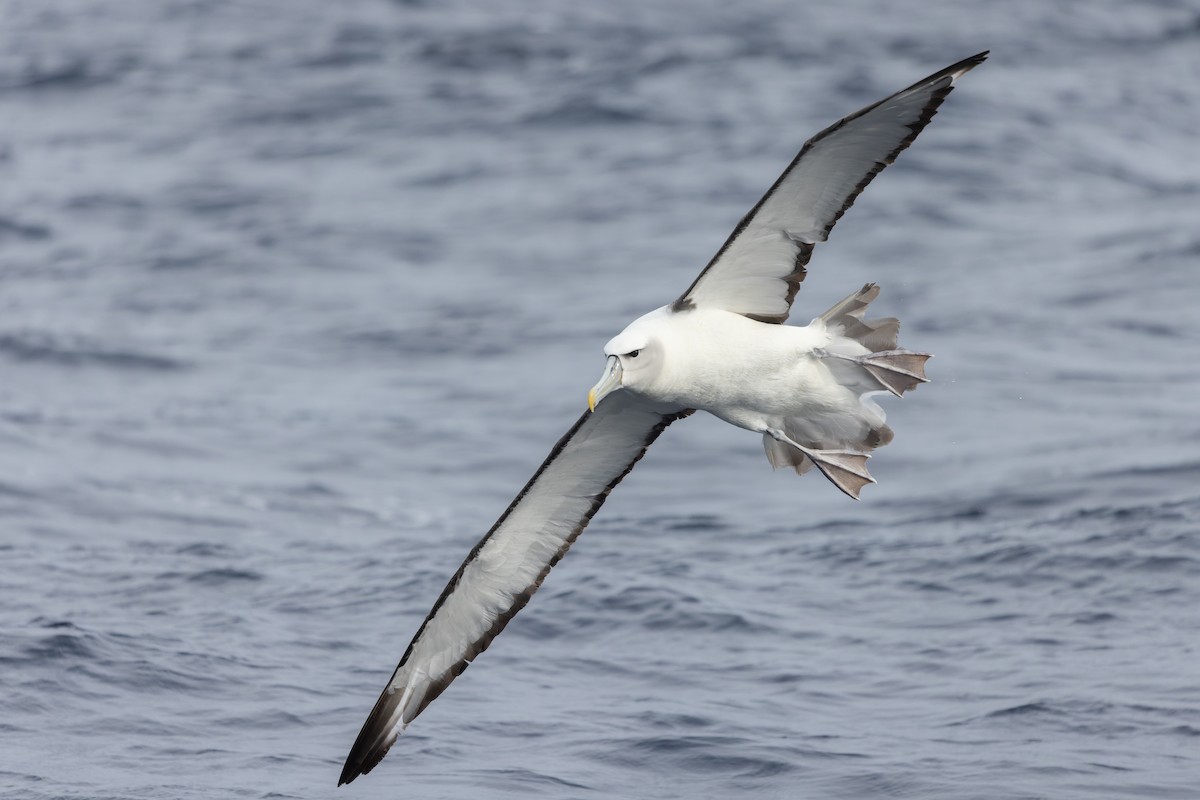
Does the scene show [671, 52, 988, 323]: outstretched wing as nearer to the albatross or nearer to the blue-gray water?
the albatross

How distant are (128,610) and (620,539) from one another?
362 centimetres

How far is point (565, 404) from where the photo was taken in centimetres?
1631

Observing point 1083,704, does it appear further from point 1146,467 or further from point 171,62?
point 171,62

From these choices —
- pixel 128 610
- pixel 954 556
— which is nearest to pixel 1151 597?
pixel 954 556

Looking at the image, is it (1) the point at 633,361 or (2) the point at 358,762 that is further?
(2) the point at 358,762

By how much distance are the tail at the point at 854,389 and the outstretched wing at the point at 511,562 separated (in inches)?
28.5

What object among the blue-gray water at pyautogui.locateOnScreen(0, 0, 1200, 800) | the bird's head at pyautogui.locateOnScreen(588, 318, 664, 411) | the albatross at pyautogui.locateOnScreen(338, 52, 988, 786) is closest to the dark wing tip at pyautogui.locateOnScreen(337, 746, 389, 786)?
the albatross at pyautogui.locateOnScreen(338, 52, 988, 786)

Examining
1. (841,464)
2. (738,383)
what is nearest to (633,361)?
(738,383)

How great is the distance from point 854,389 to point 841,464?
430mm

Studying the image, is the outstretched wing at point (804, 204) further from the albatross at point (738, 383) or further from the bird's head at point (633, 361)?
the bird's head at point (633, 361)

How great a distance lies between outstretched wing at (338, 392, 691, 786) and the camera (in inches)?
364

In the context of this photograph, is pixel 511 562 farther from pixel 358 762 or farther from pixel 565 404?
pixel 565 404

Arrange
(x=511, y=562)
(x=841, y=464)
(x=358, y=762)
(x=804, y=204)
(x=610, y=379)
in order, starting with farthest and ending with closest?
(x=511, y=562) < (x=358, y=762) < (x=841, y=464) < (x=804, y=204) < (x=610, y=379)

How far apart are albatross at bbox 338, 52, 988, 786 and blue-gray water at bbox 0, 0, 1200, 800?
84cm
